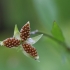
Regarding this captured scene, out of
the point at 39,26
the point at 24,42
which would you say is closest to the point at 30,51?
the point at 24,42

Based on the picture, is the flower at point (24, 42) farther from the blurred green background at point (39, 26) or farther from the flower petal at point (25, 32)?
the blurred green background at point (39, 26)

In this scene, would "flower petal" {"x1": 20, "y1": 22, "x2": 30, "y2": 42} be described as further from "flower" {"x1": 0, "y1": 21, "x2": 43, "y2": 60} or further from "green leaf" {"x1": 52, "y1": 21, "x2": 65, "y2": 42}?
"green leaf" {"x1": 52, "y1": 21, "x2": 65, "y2": 42}

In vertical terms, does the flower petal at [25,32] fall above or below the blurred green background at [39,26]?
below

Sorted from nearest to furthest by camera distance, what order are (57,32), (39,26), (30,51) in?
(30,51)
(57,32)
(39,26)

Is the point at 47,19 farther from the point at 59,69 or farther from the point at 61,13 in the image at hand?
the point at 59,69

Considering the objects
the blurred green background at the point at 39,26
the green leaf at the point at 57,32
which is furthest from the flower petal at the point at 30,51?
the blurred green background at the point at 39,26

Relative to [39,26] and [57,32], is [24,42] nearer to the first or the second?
[57,32]
